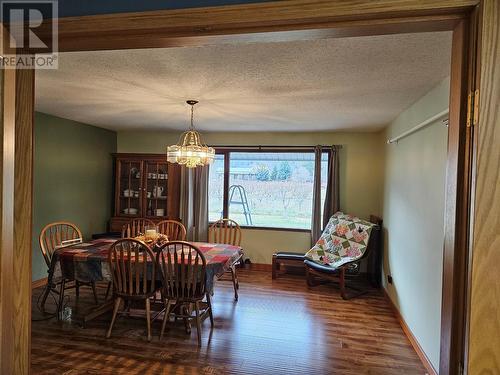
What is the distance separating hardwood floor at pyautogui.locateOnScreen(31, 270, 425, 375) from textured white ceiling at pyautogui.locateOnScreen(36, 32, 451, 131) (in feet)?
7.61

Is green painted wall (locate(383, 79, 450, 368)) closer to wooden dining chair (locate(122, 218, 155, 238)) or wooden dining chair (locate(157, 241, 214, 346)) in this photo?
wooden dining chair (locate(157, 241, 214, 346))

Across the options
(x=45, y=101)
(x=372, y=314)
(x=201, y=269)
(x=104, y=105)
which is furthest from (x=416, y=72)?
(x=45, y=101)

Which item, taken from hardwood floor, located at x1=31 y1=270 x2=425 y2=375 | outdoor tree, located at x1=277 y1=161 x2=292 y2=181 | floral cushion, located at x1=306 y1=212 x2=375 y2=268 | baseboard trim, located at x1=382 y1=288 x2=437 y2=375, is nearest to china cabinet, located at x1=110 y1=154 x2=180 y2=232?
outdoor tree, located at x1=277 y1=161 x2=292 y2=181

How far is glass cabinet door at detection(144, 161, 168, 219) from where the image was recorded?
559cm

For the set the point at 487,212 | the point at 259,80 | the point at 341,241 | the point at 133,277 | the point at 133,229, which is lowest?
the point at 133,277

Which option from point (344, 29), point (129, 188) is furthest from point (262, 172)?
point (344, 29)

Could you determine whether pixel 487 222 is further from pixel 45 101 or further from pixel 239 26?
pixel 45 101

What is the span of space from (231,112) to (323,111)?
1116 millimetres

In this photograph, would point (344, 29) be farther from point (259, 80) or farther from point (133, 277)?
point (133, 277)

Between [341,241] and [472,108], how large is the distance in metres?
4.02

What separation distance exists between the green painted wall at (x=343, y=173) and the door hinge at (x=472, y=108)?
4.31 metres

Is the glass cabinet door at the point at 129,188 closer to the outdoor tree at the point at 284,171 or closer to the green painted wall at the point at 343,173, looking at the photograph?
the green painted wall at the point at 343,173

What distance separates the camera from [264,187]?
559 centimetres

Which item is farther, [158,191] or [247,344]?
[158,191]
